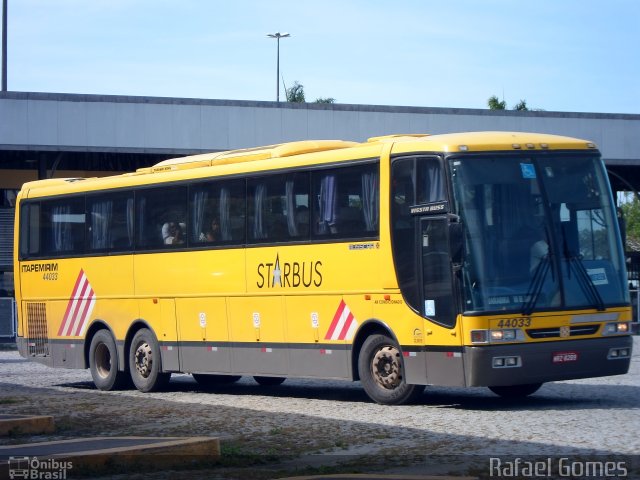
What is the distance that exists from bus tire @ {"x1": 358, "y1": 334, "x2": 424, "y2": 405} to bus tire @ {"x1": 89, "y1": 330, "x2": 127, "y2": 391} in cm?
625

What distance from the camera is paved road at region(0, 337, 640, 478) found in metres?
11.2

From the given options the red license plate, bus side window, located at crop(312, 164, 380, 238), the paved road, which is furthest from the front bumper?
bus side window, located at crop(312, 164, 380, 238)

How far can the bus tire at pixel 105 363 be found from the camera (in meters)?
21.1

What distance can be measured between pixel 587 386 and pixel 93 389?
8674mm

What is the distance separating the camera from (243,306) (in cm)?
1861

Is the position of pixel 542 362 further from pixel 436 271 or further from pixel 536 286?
pixel 436 271

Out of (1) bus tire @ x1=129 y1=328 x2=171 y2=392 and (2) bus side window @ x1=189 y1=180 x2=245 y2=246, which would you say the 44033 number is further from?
(1) bus tire @ x1=129 y1=328 x2=171 y2=392

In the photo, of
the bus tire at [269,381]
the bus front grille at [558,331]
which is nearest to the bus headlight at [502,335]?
the bus front grille at [558,331]

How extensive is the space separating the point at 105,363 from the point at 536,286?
951 cm

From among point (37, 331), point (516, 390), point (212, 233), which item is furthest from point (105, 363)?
point (516, 390)

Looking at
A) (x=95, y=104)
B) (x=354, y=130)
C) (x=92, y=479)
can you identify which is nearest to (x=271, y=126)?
(x=354, y=130)

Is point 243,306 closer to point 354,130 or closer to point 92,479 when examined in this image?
point 92,479

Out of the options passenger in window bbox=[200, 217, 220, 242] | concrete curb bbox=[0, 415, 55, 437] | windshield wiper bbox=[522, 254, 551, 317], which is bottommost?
concrete curb bbox=[0, 415, 55, 437]

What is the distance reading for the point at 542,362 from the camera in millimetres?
14727
